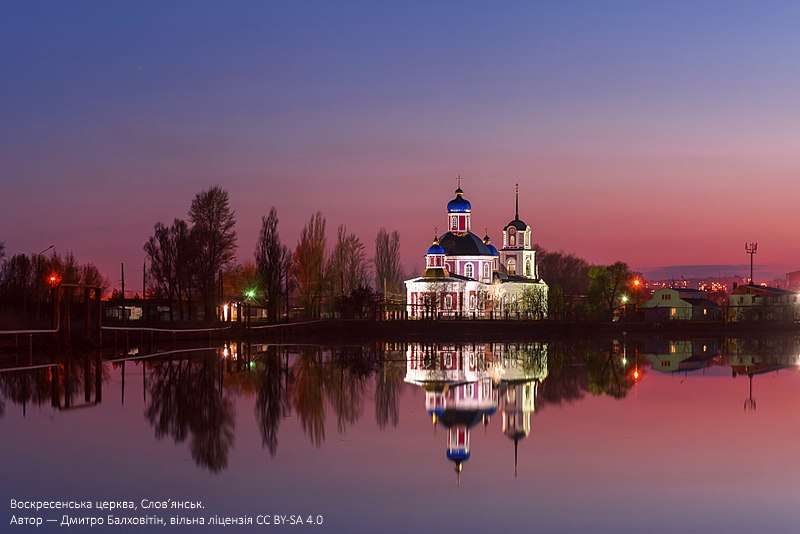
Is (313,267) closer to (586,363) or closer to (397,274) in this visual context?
(397,274)

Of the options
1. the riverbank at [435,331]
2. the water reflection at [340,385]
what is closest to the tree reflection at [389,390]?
the water reflection at [340,385]

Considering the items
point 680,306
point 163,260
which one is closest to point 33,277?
point 163,260

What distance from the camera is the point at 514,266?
4523 inches

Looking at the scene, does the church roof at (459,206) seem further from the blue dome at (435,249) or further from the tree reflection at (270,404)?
the tree reflection at (270,404)

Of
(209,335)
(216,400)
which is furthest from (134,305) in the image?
(216,400)

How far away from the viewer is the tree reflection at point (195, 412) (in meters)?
16.2

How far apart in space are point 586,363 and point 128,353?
653 inches

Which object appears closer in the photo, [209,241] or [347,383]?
[347,383]

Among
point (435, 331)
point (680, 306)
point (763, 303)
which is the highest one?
point (763, 303)

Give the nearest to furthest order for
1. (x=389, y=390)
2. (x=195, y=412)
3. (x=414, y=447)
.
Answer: (x=414, y=447), (x=195, y=412), (x=389, y=390)

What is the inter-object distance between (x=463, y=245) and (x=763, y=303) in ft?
111

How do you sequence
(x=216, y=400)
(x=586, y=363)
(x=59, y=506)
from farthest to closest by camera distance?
(x=586, y=363), (x=216, y=400), (x=59, y=506)

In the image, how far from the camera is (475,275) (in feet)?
348

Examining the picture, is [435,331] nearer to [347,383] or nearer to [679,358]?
[679,358]
